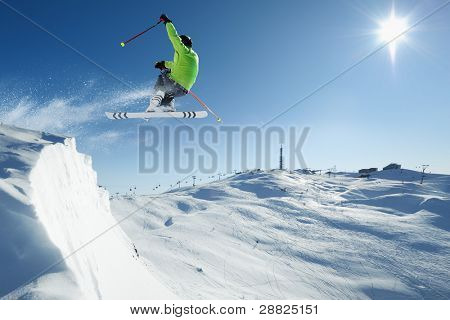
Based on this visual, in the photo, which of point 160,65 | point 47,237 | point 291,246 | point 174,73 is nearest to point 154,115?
point 160,65

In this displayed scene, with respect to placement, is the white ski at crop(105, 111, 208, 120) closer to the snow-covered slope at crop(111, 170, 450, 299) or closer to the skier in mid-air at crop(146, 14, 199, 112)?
the skier in mid-air at crop(146, 14, 199, 112)

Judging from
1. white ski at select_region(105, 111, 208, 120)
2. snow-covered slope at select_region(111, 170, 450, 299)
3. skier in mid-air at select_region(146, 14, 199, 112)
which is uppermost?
skier in mid-air at select_region(146, 14, 199, 112)

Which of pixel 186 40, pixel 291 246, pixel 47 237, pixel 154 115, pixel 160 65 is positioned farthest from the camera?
pixel 291 246

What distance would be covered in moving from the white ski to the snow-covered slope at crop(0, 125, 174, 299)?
16.3ft

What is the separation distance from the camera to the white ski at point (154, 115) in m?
12.3

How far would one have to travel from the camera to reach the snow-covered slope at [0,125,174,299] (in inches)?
161

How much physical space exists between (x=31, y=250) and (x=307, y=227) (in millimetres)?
33543

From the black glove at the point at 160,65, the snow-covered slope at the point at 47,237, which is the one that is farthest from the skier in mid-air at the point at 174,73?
the snow-covered slope at the point at 47,237

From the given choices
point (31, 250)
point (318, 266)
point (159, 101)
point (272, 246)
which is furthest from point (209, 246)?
point (31, 250)

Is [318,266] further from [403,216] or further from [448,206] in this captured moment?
[448,206]

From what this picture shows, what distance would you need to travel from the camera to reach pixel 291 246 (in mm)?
29188

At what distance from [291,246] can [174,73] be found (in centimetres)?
Result: 2329

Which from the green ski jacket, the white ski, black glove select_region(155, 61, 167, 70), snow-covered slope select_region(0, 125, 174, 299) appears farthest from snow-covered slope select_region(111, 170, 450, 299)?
black glove select_region(155, 61, 167, 70)

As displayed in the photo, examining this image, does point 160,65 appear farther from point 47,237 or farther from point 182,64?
point 47,237
